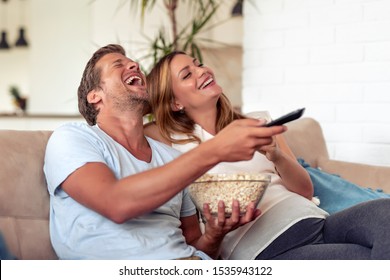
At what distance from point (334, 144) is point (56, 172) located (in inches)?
87.6

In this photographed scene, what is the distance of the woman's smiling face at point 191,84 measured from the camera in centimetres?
244

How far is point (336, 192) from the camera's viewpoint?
9.31 feet

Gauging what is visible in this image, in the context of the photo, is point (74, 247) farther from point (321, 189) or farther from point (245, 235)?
point (321, 189)

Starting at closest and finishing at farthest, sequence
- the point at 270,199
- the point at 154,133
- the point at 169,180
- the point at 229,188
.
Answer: the point at 169,180, the point at 229,188, the point at 270,199, the point at 154,133

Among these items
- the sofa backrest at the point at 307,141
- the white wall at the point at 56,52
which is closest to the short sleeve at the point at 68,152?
the sofa backrest at the point at 307,141

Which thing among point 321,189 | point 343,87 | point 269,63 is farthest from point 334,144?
point 321,189

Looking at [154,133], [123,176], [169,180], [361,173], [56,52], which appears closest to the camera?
[169,180]

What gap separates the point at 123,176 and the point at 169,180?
0.31 metres

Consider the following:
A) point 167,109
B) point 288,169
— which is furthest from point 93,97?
A: point 288,169

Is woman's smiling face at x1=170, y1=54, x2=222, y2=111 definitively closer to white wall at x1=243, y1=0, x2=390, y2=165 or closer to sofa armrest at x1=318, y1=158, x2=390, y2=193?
sofa armrest at x1=318, y1=158, x2=390, y2=193

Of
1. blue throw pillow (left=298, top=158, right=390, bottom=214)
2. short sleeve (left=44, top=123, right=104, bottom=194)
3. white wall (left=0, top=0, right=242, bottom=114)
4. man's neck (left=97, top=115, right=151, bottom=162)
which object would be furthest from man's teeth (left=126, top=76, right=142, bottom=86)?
white wall (left=0, top=0, right=242, bottom=114)

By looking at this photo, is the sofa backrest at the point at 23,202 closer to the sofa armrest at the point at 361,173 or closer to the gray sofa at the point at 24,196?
the gray sofa at the point at 24,196

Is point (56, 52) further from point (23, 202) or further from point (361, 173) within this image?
point (23, 202)

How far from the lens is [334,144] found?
3.72m
